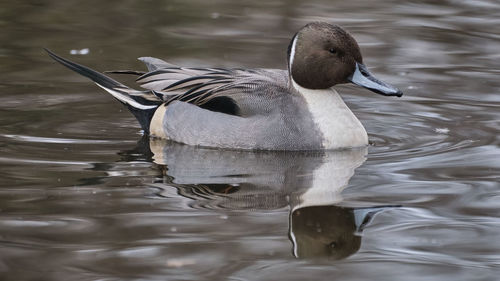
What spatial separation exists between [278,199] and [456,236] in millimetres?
1119

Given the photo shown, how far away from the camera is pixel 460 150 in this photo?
291 inches

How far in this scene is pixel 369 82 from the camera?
25.0 feet

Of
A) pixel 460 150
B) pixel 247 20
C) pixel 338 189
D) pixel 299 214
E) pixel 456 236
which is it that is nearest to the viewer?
pixel 456 236

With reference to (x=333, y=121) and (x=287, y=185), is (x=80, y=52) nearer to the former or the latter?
(x=333, y=121)

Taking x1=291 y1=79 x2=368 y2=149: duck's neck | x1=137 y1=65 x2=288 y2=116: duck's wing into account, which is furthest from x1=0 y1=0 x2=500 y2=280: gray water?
x1=137 y1=65 x2=288 y2=116: duck's wing

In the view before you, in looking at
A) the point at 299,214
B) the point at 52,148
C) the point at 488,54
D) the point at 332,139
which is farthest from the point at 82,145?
the point at 488,54

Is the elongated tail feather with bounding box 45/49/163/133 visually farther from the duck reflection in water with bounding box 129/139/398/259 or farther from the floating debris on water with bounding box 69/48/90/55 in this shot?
the floating debris on water with bounding box 69/48/90/55

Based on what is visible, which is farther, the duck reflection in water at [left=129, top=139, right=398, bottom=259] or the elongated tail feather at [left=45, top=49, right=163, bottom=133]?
the elongated tail feather at [left=45, top=49, right=163, bottom=133]

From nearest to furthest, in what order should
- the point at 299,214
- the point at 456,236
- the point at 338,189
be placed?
the point at 456,236, the point at 299,214, the point at 338,189

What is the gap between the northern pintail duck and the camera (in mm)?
7473

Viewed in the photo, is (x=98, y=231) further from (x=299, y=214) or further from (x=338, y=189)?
(x=338, y=189)

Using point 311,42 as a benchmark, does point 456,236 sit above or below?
below

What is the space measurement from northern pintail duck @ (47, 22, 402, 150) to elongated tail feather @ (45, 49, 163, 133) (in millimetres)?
206

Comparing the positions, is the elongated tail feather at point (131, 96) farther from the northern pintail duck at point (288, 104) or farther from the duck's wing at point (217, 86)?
the northern pintail duck at point (288, 104)
